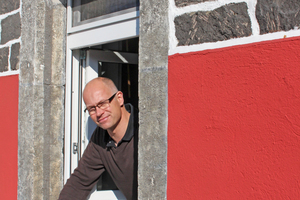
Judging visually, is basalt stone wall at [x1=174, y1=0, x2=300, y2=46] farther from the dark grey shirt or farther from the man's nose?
the dark grey shirt

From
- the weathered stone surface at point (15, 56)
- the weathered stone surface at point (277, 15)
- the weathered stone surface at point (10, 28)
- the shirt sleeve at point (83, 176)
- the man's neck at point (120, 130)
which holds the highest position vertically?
the weathered stone surface at point (10, 28)

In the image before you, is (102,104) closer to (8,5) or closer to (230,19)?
(230,19)

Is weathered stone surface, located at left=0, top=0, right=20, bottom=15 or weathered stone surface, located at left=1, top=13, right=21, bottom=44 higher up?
weathered stone surface, located at left=0, top=0, right=20, bottom=15

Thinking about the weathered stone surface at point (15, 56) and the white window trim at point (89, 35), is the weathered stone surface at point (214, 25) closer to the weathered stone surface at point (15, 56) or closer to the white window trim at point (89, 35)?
the white window trim at point (89, 35)

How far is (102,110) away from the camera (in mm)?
2561

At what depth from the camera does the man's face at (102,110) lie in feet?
8.38

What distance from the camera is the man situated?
2.57 m

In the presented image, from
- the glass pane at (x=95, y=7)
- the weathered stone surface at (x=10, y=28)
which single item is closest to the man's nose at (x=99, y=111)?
the glass pane at (x=95, y=7)

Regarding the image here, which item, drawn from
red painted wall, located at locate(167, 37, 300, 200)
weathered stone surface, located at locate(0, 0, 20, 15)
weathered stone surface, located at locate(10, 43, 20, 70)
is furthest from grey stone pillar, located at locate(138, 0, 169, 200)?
weathered stone surface, located at locate(0, 0, 20, 15)

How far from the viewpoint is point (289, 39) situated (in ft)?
5.02

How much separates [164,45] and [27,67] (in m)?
1.60

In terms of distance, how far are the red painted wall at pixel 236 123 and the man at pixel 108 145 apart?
0.73 meters

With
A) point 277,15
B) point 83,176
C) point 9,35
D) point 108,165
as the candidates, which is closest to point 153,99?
point 277,15

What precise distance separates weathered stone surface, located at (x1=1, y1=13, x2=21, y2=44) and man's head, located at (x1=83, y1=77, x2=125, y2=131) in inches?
46.1
